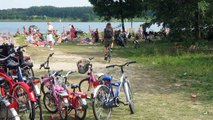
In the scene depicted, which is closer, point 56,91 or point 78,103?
point 78,103

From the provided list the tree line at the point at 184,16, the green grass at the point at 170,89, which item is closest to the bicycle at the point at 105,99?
the green grass at the point at 170,89

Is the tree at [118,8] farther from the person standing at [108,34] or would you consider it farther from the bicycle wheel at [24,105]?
the bicycle wheel at [24,105]

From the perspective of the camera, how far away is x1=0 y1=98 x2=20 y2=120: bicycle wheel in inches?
263

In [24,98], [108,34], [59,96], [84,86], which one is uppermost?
[108,34]

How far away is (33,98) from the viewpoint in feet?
25.3

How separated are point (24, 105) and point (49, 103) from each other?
160 cm

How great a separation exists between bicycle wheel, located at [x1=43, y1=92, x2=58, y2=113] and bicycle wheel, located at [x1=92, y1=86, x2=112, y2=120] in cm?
109

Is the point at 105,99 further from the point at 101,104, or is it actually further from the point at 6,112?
the point at 6,112

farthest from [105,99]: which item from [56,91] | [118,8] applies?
[118,8]

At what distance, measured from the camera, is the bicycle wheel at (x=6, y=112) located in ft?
22.0

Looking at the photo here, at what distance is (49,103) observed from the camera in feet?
30.9

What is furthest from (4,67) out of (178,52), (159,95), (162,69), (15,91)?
(178,52)

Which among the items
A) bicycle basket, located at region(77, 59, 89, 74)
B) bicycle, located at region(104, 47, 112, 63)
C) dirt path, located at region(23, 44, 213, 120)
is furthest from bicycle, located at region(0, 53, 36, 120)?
bicycle, located at region(104, 47, 112, 63)

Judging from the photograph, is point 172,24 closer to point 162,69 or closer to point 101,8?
point 162,69
